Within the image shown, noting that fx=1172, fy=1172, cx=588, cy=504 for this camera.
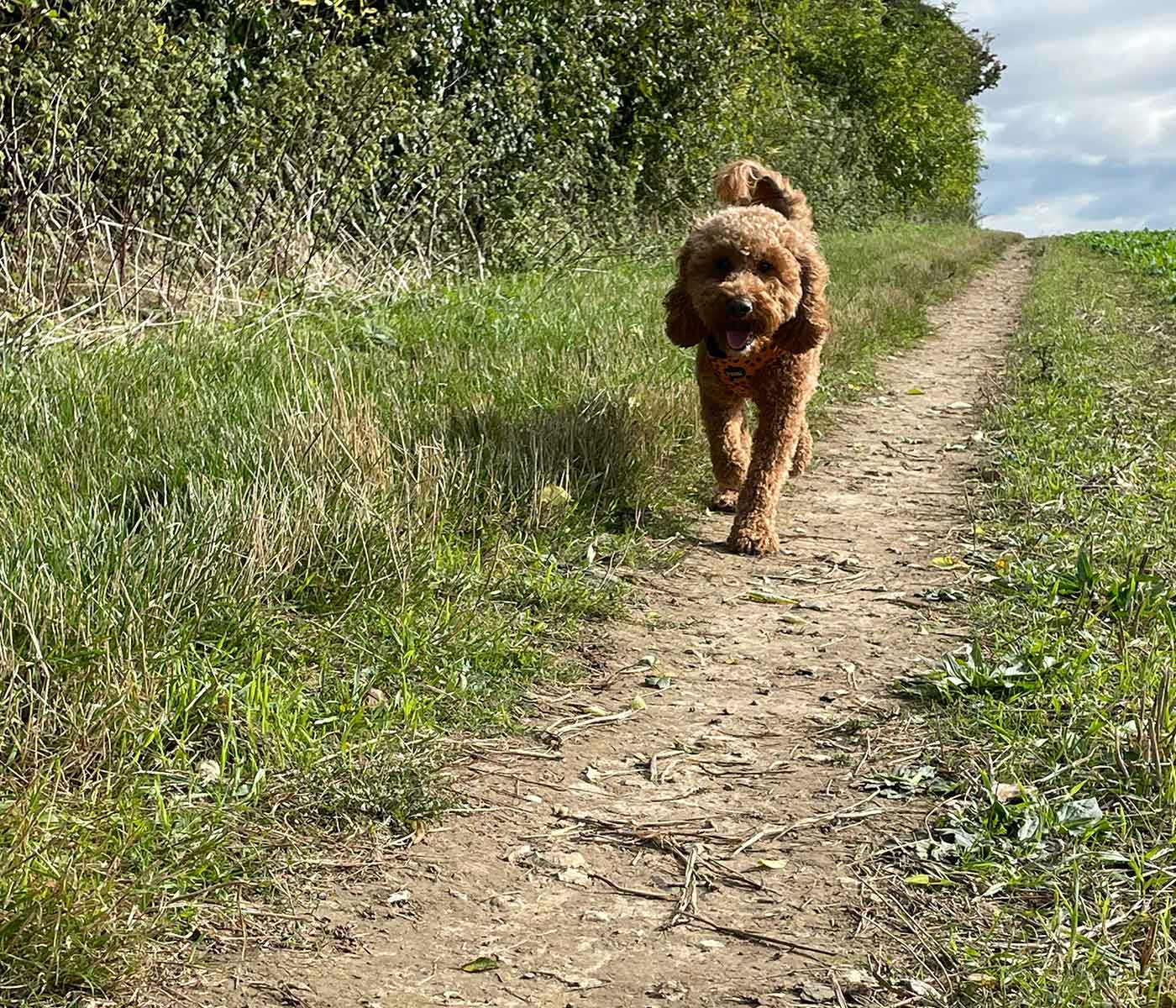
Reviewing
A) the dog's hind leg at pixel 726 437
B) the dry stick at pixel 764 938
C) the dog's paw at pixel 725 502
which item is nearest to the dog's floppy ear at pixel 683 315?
the dog's hind leg at pixel 726 437

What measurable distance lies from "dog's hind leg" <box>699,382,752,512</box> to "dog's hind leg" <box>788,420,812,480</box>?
75cm

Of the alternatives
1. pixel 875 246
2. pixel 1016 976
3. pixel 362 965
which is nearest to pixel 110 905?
pixel 362 965

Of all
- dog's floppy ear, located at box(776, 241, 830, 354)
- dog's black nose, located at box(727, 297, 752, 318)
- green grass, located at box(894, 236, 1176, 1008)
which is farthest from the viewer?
dog's floppy ear, located at box(776, 241, 830, 354)

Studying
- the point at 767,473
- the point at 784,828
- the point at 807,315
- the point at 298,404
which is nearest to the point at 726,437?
the point at 767,473

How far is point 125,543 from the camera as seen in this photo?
133 inches

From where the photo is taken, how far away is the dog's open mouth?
5.14 m

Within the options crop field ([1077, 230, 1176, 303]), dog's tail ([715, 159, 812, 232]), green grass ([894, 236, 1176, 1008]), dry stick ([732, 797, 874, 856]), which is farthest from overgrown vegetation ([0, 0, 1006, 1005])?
crop field ([1077, 230, 1176, 303])

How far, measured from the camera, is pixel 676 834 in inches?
115

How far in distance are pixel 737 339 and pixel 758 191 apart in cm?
167

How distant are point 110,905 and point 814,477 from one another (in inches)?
191

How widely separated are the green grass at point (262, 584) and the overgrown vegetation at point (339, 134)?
1.53 m

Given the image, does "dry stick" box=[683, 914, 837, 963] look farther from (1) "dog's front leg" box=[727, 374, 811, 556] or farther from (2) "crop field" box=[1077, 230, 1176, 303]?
(2) "crop field" box=[1077, 230, 1176, 303]

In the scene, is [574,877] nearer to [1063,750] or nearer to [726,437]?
[1063,750]

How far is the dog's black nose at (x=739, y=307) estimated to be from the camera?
5.04 meters
